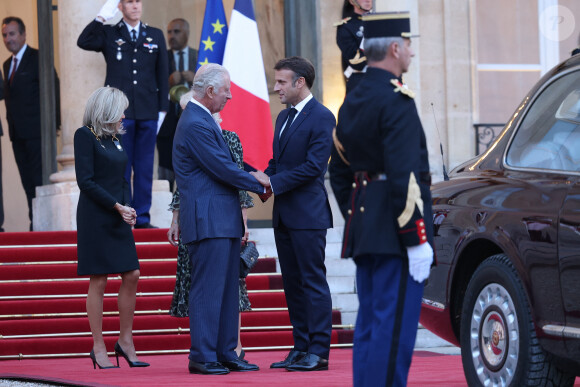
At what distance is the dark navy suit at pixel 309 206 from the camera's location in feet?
22.7

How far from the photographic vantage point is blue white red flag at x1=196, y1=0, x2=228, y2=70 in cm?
1073

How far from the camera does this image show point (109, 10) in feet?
34.8

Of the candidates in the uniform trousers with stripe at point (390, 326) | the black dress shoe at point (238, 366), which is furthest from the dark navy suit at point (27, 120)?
the uniform trousers with stripe at point (390, 326)

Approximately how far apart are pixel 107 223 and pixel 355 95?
293 centimetres

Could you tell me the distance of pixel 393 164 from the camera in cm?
459

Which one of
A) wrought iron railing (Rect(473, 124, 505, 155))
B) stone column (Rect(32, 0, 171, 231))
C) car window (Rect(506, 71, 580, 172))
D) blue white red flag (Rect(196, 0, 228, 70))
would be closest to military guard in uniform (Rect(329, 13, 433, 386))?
car window (Rect(506, 71, 580, 172))

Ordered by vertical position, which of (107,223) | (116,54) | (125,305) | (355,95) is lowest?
(125,305)

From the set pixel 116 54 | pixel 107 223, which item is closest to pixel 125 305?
pixel 107 223

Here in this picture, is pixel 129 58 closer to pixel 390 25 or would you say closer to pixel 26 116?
pixel 26 116

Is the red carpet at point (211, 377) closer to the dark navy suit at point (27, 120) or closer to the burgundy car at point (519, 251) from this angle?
the burgundy car at point (519, 251)

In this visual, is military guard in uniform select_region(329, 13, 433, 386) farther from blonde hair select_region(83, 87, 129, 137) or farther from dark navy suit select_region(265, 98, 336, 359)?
blonde hair select_region(83, 87, 129, 137)

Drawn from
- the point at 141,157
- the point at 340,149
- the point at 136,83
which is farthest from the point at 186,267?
the point at 136,83

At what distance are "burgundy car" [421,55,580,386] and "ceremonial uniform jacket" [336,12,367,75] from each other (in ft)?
17.0

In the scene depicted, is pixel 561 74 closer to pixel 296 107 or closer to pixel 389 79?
pixel 389 79
